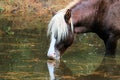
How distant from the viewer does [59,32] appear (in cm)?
1028

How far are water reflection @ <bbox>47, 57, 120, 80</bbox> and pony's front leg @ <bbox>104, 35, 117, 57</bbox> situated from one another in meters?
0.70

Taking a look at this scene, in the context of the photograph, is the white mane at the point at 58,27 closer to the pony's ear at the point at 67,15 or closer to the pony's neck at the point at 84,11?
the pony's ear at the point at 67,15

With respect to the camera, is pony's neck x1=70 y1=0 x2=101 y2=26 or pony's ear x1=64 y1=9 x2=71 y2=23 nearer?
pony's ear x1=64 y1=9 x2=71 y2=23

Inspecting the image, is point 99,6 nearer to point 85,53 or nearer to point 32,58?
point 85,53

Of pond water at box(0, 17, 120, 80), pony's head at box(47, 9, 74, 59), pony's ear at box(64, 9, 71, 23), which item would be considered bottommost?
pond water at box(0, 17, 120, 80)

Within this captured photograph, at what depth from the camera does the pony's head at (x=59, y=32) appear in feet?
33.7

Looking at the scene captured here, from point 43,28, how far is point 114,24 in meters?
5.57

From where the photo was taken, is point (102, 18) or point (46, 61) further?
point (102, 18)

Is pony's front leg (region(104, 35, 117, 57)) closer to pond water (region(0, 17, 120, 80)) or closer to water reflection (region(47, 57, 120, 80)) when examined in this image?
pond water (region(0, 17, 120, 80))

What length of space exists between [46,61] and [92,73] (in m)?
1.40

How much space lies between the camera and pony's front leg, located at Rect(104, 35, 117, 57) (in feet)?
36.9

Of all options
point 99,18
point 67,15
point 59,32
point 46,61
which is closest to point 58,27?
point 59,32

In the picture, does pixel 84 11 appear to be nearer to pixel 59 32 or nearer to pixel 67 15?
pixel 67 15

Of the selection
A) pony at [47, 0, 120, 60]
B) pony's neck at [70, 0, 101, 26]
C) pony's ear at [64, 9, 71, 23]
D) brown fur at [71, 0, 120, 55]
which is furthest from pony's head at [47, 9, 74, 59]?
brown fur at [71, 0, 120, 55]
